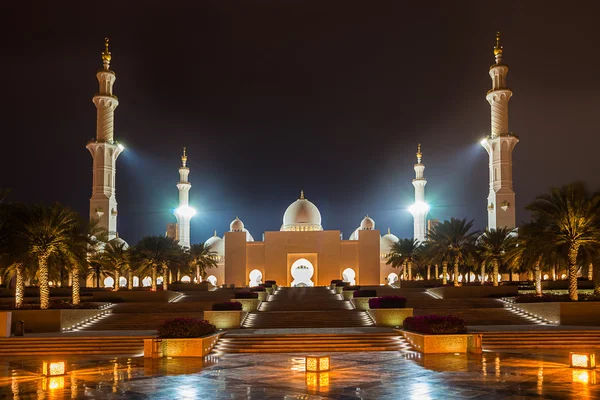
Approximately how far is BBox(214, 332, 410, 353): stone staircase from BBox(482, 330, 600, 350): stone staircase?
258cm

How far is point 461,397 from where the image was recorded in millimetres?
10180

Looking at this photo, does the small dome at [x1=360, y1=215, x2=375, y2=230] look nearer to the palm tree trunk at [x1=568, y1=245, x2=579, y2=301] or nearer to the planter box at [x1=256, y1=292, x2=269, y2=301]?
the planter box at [x1=256, y1=292, x2=269, y2=301]

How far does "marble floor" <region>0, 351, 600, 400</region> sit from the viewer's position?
10672mm

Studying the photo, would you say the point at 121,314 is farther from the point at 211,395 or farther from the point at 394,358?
the point at 211,395

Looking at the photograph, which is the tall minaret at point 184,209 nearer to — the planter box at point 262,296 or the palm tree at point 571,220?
the planter box at point 262,296

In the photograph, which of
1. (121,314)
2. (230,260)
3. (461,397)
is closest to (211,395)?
(461,397)

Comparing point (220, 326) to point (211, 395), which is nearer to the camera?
point (211, 395)

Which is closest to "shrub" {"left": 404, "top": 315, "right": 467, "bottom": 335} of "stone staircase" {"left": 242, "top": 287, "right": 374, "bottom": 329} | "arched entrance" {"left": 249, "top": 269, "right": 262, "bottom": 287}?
"stone staircase" {"left": 242, "top": 287, "right": 374, "bottom": 329}

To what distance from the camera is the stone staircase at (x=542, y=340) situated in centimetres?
1809

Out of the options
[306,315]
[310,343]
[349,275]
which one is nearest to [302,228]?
[349,275]

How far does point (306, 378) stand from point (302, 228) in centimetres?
4797

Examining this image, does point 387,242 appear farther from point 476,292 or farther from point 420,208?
point 476,292

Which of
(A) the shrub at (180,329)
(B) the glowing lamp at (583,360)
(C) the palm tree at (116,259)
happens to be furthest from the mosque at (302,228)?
(B) the glowing lamp at (583,360)

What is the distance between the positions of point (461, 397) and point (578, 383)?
272cm
